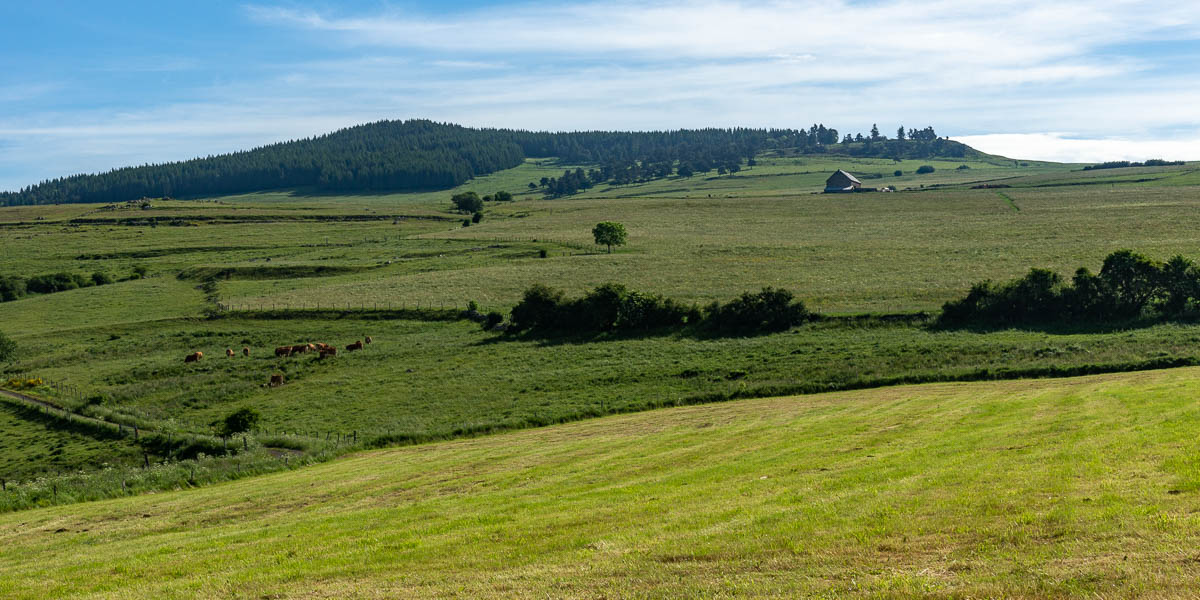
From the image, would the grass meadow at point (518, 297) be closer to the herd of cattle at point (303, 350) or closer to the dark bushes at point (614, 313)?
the herd of cattle at point (303, 350)

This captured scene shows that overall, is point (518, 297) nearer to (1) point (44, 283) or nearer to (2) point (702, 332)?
(2) point (702, 332)

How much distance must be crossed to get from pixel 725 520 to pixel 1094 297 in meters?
50.4

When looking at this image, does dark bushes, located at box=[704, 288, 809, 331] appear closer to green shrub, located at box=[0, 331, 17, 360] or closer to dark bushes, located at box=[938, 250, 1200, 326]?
dark bushes, located at box=[938, 250, 1200, 326]

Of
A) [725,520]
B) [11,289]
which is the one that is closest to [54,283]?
[11,289]

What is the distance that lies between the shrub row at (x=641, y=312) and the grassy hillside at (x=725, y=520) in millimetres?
31017

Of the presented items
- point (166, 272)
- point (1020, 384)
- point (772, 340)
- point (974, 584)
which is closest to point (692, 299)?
point (772, 340)

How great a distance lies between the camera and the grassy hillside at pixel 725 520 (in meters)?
13.7

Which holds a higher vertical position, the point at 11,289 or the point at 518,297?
the point at 11,289

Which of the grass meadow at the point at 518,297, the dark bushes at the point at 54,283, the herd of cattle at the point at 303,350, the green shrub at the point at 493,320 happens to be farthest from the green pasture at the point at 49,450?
the dark bushes at the point at 54,283

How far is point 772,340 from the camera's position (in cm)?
5791

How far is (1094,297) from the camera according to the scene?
57.4 metres

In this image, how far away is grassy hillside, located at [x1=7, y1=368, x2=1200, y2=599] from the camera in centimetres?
1373

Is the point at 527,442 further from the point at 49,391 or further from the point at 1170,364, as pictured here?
the point at 49,391

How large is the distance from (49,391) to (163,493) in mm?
32596
